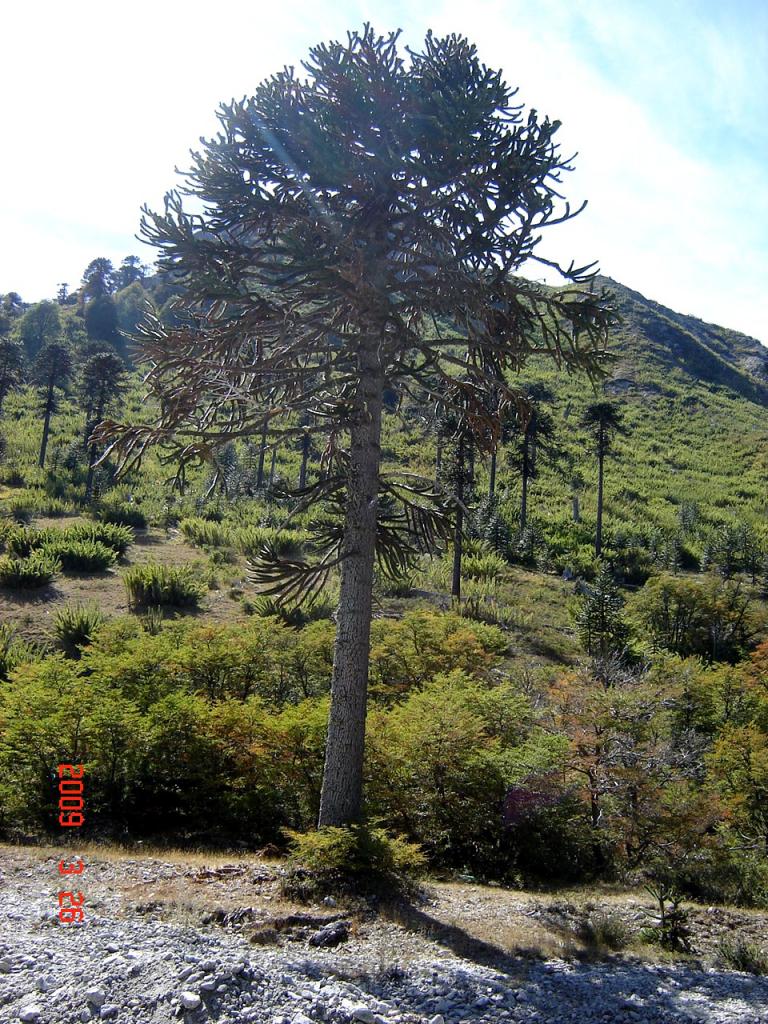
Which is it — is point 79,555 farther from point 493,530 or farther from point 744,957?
point 744,957

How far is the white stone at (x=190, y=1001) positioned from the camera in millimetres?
4465

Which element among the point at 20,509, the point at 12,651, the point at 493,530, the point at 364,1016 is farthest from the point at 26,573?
the point at 493,530

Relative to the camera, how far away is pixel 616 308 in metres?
8.32

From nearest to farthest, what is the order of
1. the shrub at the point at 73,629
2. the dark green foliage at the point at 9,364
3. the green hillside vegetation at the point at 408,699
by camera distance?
the green hillside vegetation at the point at 408,699 → the shrub at the point at 73,629 → the dark green foliage at the point at 9,364

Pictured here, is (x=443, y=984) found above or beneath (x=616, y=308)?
beneath

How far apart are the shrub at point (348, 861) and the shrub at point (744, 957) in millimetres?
3167

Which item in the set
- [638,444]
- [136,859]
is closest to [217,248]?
[136,859]

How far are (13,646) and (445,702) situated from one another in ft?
36.5

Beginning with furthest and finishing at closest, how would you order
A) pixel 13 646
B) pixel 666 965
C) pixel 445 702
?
pixel 13 646, pixel 445 702, pixel 666 965

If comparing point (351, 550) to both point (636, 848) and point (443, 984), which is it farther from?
point (636, 848)

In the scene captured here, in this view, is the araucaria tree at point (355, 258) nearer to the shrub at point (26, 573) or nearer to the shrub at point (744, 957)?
the shrub at point (744, 957)

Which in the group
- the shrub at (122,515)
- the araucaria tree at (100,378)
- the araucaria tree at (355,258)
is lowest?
the shrub at (122,515)

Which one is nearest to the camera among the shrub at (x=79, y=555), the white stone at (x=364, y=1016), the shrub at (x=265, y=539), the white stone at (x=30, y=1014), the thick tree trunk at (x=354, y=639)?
the white stone at (x=30, y=1014)
